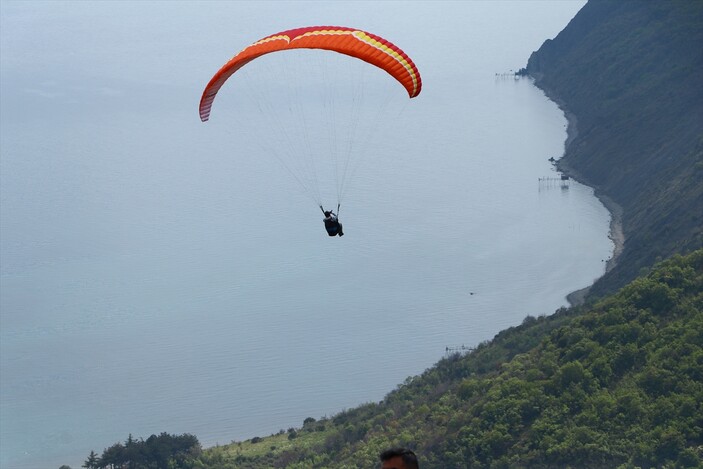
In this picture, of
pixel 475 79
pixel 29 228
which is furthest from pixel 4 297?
pixel 475 79

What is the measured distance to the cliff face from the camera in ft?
197

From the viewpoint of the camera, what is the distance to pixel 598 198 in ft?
272

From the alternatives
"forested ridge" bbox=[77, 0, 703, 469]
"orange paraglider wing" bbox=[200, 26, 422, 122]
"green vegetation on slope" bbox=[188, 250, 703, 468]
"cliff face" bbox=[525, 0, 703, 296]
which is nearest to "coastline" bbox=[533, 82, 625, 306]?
"cliff face" bbox=[525, 0, 703, 296]

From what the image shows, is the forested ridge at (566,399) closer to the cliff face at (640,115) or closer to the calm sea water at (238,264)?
the cliff face at (640,115)

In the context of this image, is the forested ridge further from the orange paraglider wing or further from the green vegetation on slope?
the orange paraglider wing

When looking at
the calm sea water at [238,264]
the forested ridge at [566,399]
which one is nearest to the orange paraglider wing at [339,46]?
the forested ridge at [566,399]

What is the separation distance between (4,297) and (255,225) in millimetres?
17758

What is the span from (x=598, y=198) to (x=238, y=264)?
30.0m

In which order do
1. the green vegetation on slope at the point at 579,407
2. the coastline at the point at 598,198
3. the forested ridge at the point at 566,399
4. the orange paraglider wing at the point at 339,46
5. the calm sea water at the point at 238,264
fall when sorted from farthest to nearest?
the coastline at the point at 598,198 → the calm sea water at the point at 238,264 → the forested ridge at the point at 566,399 → the green vegetation on slope at the point at 579,407 → the orange paraglider wing at the point at 339,46

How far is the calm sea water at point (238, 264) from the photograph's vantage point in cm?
5250

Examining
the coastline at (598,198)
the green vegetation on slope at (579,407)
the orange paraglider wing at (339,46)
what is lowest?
the green vegetation on slope at (579,407)

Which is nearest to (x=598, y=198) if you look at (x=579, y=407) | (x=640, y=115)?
(x=640, y=115)

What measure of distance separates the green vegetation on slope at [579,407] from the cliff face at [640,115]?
13.8 metres

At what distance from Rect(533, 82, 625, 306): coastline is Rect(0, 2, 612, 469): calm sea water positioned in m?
0.92
